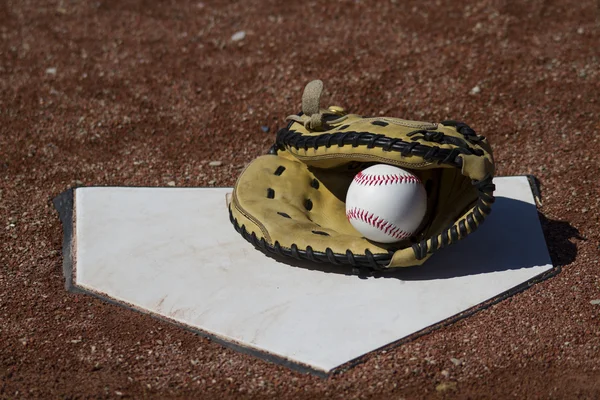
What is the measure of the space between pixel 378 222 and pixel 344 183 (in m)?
0.70

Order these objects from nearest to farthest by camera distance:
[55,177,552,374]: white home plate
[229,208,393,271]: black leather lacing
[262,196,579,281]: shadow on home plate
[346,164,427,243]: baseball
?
[55,177,552,374]: white home plate, [346,164,427,243]: baseball, [229,208,393,271]: black leather lacing, [262,196,579,281]: shadow on home plate

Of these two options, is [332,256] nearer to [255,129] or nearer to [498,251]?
[498,251]

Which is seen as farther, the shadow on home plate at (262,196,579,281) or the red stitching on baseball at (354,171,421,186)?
the shadow on home plate at (262,196,579,281)

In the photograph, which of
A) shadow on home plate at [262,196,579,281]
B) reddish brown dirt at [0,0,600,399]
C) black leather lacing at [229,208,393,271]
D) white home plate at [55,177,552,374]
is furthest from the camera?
shadow on home plate at [262,196,579,281]

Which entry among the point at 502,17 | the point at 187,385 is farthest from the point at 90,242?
the point at 502,17

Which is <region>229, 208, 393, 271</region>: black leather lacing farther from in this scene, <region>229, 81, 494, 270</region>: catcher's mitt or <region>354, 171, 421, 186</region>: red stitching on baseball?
<region>354, 171, 421, 186</region>: red stitching on baseball

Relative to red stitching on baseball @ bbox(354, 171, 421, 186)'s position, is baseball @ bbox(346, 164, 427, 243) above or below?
below

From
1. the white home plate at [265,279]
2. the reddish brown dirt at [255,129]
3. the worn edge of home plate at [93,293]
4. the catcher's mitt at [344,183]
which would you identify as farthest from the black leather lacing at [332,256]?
the worn edge of home plate at [93,293]

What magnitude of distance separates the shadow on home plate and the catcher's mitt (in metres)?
0.16

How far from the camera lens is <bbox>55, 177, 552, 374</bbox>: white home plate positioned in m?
4.36

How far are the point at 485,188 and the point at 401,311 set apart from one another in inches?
30.0

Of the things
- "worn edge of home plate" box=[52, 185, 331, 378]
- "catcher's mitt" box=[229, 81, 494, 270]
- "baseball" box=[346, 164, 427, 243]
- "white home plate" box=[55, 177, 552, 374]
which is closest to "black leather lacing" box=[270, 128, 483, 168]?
"catcher's mitt" box=[229, 81, 494, 270]

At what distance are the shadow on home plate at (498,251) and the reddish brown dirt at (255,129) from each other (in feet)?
0.17

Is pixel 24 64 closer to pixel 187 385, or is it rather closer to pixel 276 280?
pixel 276 280
